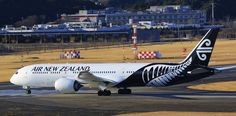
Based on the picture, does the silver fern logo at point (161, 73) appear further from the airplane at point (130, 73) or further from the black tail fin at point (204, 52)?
the black tail fin at point (204, 52)

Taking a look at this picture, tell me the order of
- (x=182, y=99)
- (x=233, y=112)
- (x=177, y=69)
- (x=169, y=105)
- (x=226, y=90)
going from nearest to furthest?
(x=233, y=112), (x=169, y=105), (x=182, y=99), (x=177, y=69), (x=226, y=90)

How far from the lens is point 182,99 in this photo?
53594 mm

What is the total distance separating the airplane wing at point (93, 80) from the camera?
58713mm

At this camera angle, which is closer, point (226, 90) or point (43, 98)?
point (43, 98)

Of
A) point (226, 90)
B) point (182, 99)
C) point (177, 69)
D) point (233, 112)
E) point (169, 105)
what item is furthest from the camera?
point (226, 90)

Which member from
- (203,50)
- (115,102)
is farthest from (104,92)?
(203,50)

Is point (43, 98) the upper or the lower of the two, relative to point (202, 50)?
lower

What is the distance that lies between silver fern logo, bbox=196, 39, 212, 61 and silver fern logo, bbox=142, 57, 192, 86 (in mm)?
869

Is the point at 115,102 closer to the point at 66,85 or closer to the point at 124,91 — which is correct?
the point at 66,85

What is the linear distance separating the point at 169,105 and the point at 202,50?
973cm

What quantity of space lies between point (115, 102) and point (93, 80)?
691 centimetres

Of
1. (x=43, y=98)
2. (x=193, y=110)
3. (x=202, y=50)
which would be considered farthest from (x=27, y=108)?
(x=202, y=50)

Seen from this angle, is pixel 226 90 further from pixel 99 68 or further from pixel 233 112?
pixel 233 112

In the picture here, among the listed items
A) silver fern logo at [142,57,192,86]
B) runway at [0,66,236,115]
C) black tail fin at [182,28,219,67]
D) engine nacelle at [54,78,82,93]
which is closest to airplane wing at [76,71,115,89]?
engine nacelle at [54,78,82,93]
